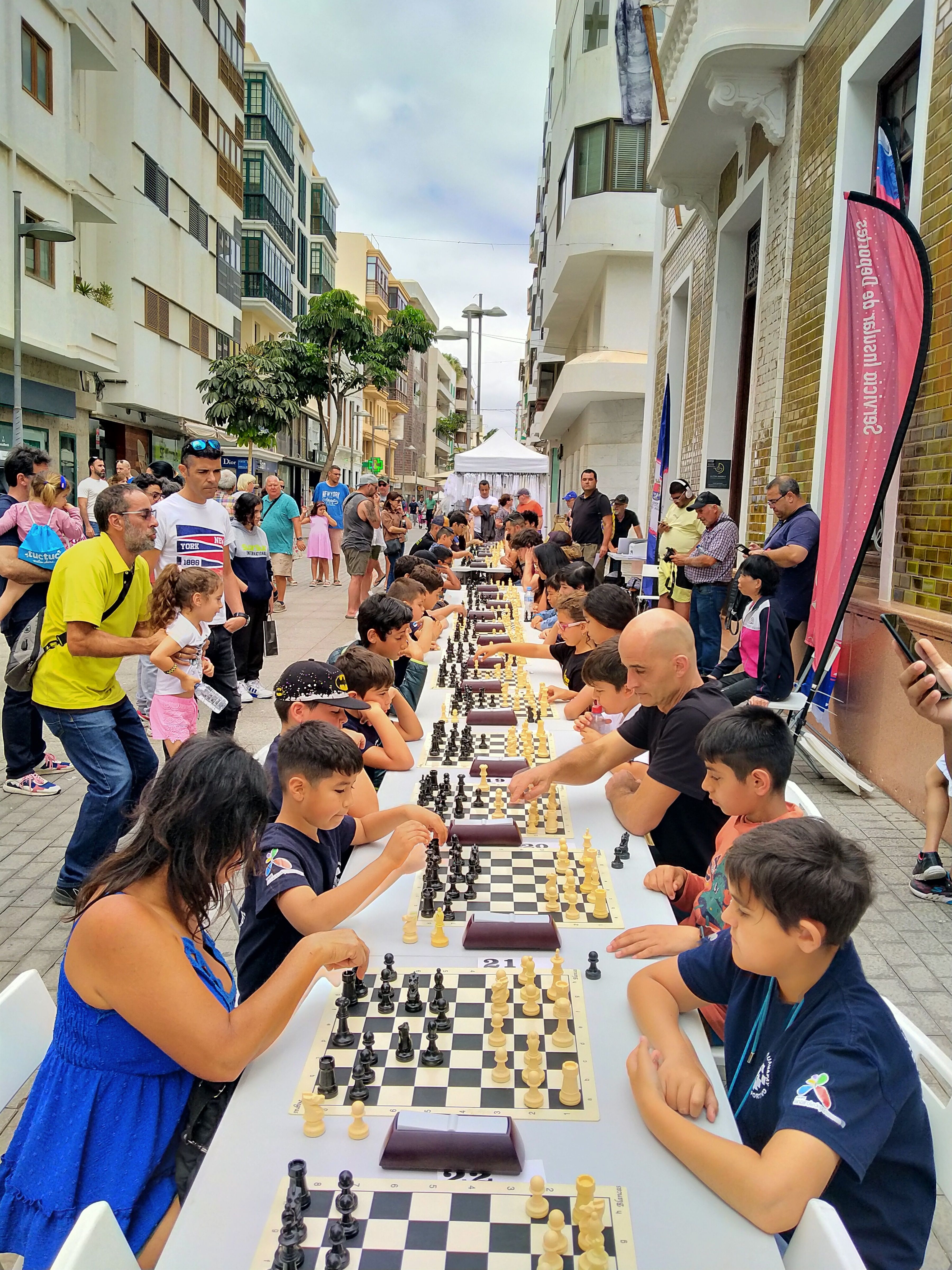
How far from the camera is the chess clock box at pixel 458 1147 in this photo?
1568mm

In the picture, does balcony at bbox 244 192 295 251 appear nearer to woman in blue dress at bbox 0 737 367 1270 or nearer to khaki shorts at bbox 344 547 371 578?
khaki shorts at bbox 344 547 371 578

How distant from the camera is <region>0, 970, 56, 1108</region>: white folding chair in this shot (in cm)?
205

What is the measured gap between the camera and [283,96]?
137 ft

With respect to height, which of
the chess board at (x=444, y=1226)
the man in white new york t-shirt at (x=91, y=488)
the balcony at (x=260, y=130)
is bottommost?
the chess board at (x=444, y=1226)

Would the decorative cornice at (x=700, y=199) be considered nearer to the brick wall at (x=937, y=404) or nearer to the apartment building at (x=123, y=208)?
the brick wall at (x=937, y=404)

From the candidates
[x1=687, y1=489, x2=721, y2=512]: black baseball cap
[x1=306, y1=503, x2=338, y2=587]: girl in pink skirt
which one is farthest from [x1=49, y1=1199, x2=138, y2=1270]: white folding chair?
[x1=306, y1=503, x2=338, y2=587]: girl in pink skirt

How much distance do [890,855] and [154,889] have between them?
4361 millimetres

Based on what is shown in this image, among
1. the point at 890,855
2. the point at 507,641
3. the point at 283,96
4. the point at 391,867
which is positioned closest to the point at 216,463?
the point at 507,641

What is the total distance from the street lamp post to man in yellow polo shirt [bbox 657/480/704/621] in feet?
30.6

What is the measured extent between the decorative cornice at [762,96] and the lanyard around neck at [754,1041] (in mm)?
8723

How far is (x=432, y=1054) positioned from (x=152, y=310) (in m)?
26.2

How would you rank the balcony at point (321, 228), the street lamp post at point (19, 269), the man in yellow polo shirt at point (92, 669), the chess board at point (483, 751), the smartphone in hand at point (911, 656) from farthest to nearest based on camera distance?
the balcony at point (321, 228) → the street lamp post at point (19, 269) → the man in yellow polo shirt at point (92, 669) → the chess board at point (483, 751) → the smartphone in hand at point (911, 656)

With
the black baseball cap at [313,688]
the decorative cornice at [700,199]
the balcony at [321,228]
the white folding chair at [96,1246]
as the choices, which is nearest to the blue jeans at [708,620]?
the decorative cornice at [700,199]

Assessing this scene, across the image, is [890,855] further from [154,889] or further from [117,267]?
[117,267]
